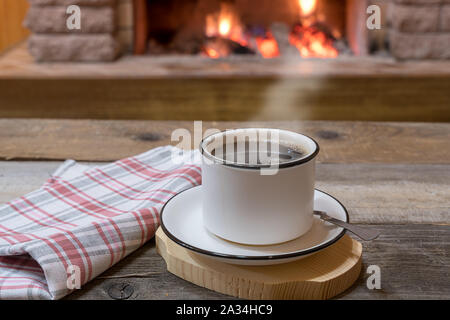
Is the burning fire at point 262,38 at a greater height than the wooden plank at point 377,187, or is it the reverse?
the burning fire at point 262,38

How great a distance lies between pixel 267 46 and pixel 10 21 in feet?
Result: 4.43

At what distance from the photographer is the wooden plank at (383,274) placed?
497mm

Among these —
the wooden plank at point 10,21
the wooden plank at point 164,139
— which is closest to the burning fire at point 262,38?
the wooden plank at point 10,21

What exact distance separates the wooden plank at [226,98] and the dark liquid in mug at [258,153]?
4.29 feet

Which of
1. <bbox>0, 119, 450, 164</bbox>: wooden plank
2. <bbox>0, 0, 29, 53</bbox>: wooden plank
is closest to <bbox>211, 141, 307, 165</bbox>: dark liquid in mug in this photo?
<bbox>0, 119, 450, 164</bbox>: wooden plank

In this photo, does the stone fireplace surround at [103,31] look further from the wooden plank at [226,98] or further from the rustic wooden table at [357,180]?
the rustic wooden table at [357,180]

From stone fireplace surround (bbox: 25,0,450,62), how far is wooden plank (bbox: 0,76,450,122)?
0.72 ft

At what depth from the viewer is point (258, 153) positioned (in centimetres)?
56

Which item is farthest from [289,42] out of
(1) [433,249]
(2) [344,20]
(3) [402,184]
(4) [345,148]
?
(1) [433,249]

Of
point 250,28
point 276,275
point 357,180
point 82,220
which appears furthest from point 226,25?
point 276,275

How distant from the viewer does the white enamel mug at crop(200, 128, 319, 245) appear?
50 centimetres

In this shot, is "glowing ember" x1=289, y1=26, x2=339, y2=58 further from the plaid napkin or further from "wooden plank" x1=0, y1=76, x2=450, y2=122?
the plaid napkin

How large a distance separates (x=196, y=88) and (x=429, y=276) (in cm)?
142

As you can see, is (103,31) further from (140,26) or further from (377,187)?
(377,187)
